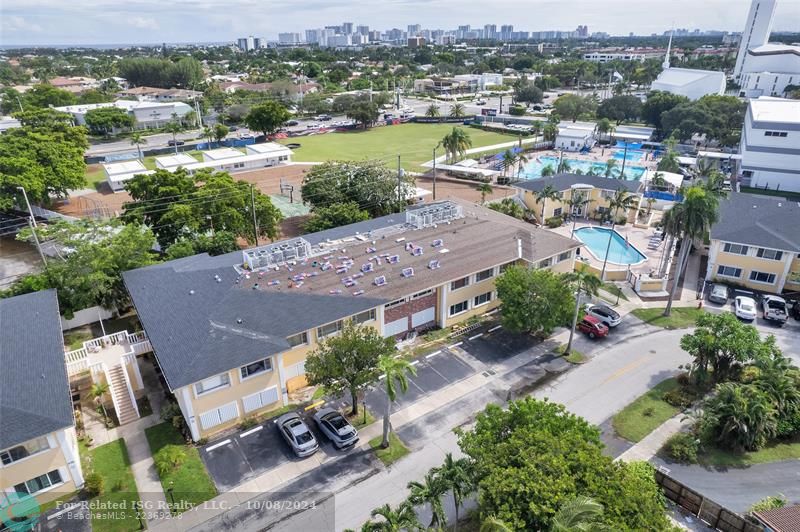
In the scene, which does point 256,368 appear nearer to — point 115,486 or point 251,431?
point 251,431

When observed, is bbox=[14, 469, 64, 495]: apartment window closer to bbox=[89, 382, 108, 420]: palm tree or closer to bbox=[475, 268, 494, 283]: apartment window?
bbox=[89, 382, 108, 420]: palm tree

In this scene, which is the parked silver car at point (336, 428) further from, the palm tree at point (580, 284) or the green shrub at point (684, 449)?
the green shrub at point (684, 449)

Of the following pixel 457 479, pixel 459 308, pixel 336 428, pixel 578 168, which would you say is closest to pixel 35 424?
pixel 336 428

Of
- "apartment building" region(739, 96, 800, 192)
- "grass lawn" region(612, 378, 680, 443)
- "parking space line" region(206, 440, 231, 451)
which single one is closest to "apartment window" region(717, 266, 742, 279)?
"grass lawn" region(612, 378, 680, 443)

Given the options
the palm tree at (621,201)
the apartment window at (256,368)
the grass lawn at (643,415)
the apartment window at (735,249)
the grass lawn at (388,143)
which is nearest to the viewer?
the grass lawn at (643,415)

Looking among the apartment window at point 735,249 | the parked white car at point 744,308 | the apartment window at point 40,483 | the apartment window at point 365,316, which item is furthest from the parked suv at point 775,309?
the apartment window at point 40,483

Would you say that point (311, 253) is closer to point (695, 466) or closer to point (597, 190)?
point (695, 466)

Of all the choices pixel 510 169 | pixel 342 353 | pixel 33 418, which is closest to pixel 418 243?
pixel 342 353
